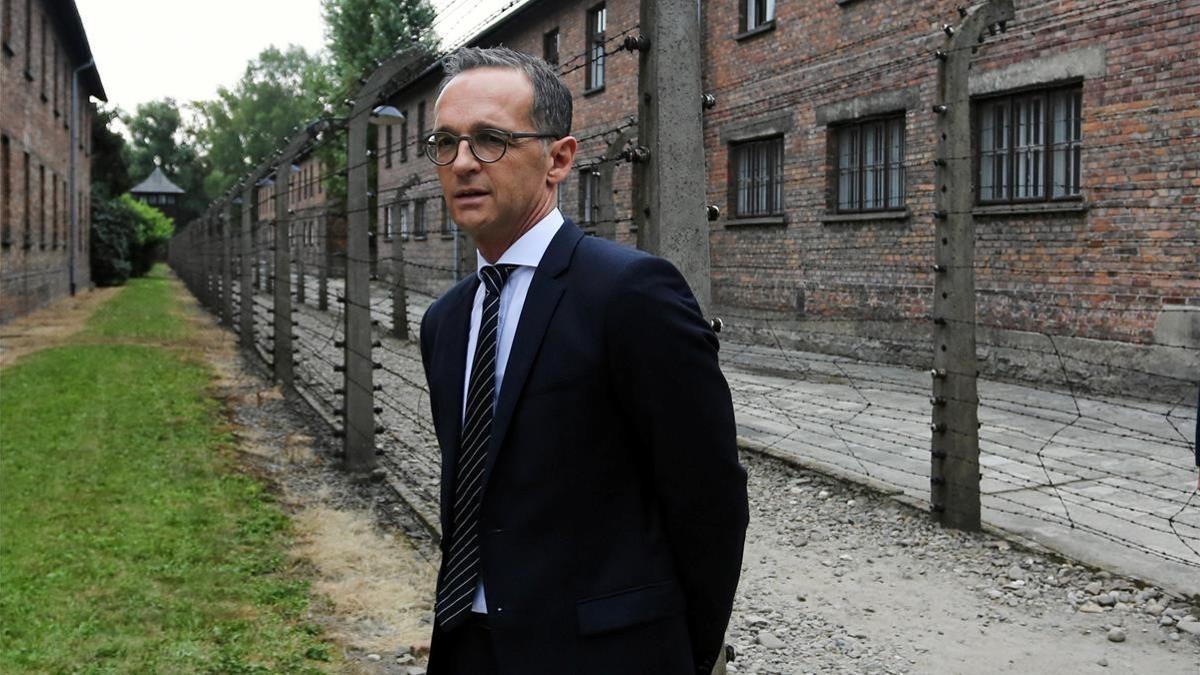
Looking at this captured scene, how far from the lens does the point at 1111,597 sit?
5137mm

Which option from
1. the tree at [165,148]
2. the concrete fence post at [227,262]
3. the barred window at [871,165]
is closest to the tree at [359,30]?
the concrete fence post at [227,262]

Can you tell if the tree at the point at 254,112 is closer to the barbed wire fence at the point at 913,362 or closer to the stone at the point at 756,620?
the barbed wire fence at the point at 913,362

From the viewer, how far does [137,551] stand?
5766 mm

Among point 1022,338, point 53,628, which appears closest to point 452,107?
point 53,628

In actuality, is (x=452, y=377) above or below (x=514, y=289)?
below

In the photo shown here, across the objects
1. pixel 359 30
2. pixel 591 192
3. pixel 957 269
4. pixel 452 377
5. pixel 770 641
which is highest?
pixel 359 30

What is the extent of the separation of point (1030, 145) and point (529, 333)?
40.0 feet

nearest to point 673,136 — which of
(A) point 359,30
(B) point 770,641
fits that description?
(B) point 770,641

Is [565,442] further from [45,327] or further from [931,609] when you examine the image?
[45,327]

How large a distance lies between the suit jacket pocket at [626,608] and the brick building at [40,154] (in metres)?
22.1

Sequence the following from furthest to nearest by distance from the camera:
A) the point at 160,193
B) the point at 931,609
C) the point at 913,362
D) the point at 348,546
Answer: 1. the point at 160,193
2. the point at 913,362
3. the point at 348,546
4. the point at 931,609

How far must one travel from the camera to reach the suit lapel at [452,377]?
2.09m

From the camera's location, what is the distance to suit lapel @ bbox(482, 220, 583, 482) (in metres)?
1.92

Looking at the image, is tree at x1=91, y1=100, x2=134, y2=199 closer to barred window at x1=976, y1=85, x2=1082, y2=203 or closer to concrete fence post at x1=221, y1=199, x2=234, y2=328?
concrete fence post at x1=221, y1=199, x2=234, y2=328
